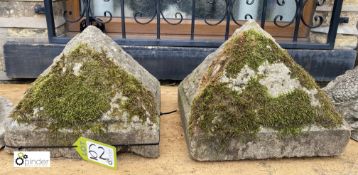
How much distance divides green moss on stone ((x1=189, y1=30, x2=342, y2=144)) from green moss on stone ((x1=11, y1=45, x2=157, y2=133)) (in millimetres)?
226

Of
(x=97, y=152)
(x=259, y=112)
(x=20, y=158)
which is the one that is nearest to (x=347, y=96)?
(x=259, y=112)

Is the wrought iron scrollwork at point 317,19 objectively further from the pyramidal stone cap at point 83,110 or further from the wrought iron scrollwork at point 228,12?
the pyramidal stone cap at point 83,110

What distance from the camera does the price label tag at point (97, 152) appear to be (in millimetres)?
1269

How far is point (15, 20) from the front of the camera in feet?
7.00

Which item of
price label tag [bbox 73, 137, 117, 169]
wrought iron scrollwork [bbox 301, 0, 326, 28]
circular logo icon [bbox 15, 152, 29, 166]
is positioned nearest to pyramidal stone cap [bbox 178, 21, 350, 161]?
price label tag [bbox 73, 137, 117, 169]

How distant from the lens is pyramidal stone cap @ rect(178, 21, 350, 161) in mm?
1287

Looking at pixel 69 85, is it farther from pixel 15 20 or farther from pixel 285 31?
pixel 285 31

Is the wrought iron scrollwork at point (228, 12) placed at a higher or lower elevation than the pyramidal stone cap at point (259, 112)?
higher

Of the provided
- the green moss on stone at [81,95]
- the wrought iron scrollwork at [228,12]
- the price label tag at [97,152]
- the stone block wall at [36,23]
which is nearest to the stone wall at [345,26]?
the stone block wall at [36,23]

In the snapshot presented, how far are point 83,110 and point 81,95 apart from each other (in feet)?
0.20

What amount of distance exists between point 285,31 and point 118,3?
1.25 m

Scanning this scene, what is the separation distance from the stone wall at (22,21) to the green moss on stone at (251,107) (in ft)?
4.38

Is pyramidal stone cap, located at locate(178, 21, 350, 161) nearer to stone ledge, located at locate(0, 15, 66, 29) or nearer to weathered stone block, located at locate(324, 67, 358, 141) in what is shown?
weathered stone block, located at locate(324, 67, 358, 141)


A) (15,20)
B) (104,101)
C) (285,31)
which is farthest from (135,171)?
(285,31)
